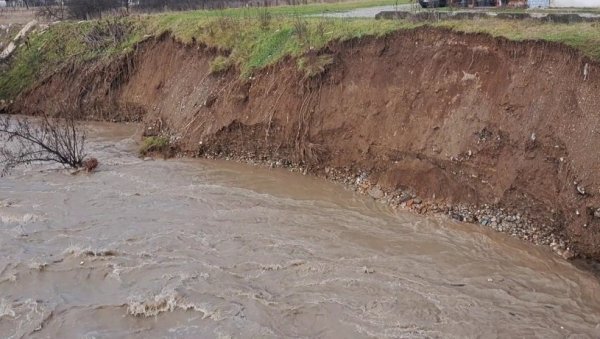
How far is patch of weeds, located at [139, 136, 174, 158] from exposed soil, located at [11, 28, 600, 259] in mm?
513

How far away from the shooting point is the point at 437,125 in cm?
1364

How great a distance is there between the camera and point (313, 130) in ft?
51.1

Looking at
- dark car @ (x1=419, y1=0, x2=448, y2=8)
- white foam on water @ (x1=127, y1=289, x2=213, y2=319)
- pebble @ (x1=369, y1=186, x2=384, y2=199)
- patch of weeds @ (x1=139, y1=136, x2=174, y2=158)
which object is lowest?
white foam on water @ (x1=127, y1=289, x2=213, y2=319)

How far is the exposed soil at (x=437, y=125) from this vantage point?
11.4 meters

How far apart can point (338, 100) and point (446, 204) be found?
4.45m

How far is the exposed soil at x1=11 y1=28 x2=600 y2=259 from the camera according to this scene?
37.2 feet

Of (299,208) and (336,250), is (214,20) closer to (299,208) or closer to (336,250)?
(299,208)

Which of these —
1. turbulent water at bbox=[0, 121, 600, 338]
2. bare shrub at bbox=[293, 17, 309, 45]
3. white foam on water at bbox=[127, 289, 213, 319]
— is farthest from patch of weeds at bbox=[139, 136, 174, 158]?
white foam on water at bbox=[127, 289, 213, 319]

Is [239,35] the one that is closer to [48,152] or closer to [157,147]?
[157,147]

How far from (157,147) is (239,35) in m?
4.75

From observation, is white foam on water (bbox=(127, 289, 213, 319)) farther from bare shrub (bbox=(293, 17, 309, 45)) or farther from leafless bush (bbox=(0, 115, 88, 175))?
bare shrub (bbox=(293, 17, 309, 45))

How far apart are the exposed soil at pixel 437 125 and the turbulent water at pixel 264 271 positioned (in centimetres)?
82

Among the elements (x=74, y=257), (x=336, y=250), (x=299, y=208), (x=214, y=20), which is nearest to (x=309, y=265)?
(x=336, y=250)

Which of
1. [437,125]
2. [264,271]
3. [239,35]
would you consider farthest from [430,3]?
[264,271]
